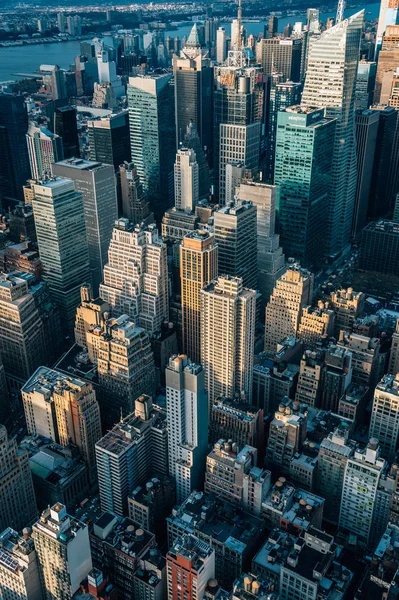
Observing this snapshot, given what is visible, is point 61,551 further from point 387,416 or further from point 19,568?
point 387,416

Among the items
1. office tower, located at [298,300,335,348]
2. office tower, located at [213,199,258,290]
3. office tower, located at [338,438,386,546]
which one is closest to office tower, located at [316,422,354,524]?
office tower, located at [338,438,386,546]

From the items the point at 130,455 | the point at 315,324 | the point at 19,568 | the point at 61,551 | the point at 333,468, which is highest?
the point at 61,551

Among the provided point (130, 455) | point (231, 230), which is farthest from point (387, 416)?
point (231, 230)

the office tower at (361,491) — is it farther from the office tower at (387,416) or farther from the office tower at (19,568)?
the office tower at (19,568)

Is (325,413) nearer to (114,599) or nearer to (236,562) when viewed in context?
(236,562)

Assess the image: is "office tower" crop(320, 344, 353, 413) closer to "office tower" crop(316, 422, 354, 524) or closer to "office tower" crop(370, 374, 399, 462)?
"office tower" crop(370, 374, 399, 462)

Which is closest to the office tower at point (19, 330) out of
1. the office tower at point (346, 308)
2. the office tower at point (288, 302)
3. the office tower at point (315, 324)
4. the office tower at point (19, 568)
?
the office tower at point (288, 302)

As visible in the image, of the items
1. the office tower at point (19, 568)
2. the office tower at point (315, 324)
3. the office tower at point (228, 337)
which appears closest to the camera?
the office tower at point (19, 568)
